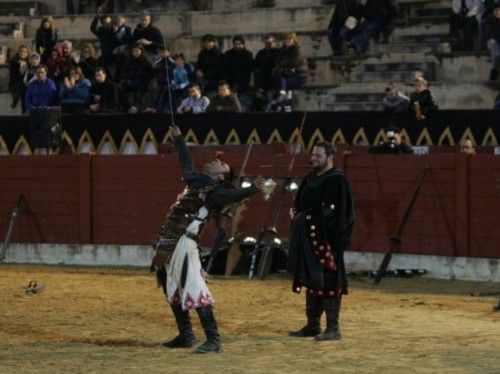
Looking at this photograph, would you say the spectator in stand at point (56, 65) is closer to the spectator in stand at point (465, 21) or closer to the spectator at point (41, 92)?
the spectator at point (41, 92)

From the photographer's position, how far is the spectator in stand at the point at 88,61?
23.9m

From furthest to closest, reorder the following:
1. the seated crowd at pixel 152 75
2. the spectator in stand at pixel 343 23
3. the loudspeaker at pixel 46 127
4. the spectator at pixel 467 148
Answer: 1. the spectator in stand at pixel 343 23
2. the seated crowd at pixel 152 75
3. the loudspeaker at pixel 46 127
4. the spectator at pixel 467 148

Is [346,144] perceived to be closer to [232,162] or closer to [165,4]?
[232,162]

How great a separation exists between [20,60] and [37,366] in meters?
14.3

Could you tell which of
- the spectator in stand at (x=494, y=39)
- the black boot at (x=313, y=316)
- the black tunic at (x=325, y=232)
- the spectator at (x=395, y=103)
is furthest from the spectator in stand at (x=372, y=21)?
the black boot at (x=313, y=316)

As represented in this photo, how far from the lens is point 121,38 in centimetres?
2466

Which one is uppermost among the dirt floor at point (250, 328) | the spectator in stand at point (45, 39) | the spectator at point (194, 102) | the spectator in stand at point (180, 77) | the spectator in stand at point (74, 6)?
the spectator in stand at point (74, 6)

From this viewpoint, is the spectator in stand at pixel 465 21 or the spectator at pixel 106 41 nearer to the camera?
the spectator in stand at pixel 465 21

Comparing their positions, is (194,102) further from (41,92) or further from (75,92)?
(41,92)

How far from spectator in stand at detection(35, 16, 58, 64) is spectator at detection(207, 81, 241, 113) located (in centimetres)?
449

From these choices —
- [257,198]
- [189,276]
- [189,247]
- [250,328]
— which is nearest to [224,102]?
[257,198]

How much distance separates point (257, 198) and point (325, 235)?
7.42 meters

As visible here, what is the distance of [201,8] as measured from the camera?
27.8 m

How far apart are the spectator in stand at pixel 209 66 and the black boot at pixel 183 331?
441 inches
